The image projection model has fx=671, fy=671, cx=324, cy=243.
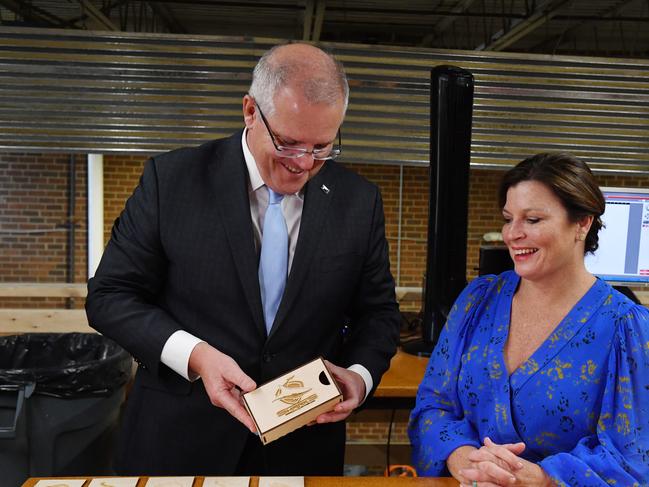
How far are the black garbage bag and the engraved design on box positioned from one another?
1332 millimetres

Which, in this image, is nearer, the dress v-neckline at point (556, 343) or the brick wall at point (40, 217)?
the dress v-neckline at point (556, 343)

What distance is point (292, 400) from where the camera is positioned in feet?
4.29

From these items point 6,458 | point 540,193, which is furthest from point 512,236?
point 6,458

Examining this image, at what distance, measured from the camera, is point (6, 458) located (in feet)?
7.73

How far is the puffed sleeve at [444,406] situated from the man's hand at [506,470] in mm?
128

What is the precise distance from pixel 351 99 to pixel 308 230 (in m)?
2.19

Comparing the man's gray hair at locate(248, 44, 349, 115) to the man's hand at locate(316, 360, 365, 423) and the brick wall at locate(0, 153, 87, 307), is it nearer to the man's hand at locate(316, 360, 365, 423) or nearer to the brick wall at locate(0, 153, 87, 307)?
the man's hand at locate(316, 360, 365, 423)

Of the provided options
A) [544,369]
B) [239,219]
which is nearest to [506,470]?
[544,369]

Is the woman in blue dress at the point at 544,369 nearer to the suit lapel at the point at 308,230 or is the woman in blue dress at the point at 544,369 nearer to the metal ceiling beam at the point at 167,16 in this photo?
the suit lapel at the point at 308,230

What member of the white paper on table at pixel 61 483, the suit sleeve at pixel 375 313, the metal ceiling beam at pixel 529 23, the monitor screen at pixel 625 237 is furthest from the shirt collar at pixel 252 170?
the metal ceiling beam at pixel 529 23

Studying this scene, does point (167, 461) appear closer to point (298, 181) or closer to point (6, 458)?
point (298, 181)

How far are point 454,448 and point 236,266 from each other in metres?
0.64

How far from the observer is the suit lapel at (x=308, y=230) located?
1.50 metres

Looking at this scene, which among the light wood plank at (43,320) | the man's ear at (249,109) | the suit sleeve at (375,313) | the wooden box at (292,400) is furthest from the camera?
the light wood plank at (43,320)
